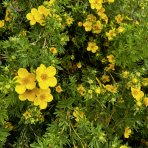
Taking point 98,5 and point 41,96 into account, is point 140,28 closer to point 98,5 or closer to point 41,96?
point 98,5

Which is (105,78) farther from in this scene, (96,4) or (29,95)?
(29,95)

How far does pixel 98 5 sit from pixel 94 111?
80cm

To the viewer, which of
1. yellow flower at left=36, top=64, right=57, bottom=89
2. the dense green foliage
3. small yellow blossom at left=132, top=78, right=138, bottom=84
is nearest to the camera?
yellow flower at left=36, top=64, right=57, bottom=89

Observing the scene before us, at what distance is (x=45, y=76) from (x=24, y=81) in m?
0.13

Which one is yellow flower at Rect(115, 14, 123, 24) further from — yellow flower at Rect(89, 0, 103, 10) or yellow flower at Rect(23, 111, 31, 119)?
yellow flower at Rect(23, 111, 31, 119)

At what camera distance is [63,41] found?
2.74 metres

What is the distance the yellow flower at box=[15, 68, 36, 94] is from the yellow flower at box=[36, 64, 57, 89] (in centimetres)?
5

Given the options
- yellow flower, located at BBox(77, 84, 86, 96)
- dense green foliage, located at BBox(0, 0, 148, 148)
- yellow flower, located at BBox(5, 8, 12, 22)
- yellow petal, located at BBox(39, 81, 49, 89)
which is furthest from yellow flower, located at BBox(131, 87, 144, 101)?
yellow flower, located at BBox(5, 8, 12, 22)

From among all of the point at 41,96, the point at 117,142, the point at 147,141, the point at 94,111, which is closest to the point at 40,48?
the point at 41,96

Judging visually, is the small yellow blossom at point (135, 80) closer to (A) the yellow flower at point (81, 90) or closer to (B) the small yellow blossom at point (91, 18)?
(A) the yellow flower at point (81, 90)

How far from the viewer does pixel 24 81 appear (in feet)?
7.83

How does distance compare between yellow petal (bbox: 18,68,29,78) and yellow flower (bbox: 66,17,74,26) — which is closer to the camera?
yellow petal (bbox: 18,68,29,78)

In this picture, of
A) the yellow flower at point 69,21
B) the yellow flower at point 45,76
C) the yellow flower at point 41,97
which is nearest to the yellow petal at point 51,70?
the yellow flower at point 45,76

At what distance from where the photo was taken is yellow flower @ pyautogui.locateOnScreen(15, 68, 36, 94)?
239 cm
